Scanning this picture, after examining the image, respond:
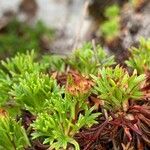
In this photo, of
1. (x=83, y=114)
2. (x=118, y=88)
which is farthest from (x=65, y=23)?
(x=118, y=88)

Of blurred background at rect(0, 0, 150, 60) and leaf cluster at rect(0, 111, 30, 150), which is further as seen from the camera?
blurred background at rect(0, 0, 150, 60)

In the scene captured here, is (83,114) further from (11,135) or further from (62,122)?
(11,135)

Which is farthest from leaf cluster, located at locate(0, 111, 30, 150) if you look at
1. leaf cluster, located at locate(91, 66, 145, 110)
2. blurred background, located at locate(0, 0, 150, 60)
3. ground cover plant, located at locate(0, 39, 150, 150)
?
blurred background, located at locate(0, 0, 150, 60)

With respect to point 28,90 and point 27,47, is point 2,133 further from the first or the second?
point 27,47

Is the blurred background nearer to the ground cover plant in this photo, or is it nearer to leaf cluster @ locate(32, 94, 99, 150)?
the ground cover plant

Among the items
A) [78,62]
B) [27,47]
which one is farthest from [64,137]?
[27,47]

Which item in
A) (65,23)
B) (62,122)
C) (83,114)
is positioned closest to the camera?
(62,122)

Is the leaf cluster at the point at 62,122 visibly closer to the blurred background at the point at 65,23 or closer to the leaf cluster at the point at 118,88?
the leaf cluster at the point at 118,88

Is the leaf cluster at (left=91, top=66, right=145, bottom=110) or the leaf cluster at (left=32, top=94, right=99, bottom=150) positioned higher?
the leaf cluster at (left=91, top=66, right=145, bottom=110)

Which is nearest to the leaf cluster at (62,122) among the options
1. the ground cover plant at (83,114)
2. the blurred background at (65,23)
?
the ground cover plant at (83,114)
